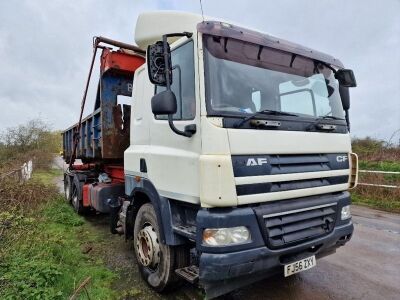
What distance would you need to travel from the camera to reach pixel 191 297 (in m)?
3.61

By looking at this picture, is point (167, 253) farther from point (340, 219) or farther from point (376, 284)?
point (376, 284)

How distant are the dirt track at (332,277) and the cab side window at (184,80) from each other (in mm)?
2027

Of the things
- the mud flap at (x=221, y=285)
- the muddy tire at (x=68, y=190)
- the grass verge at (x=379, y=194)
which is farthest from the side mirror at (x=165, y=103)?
the grass verge at (x=379, y=194)

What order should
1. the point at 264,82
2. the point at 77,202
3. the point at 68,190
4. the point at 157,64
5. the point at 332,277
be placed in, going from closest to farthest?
1. the point at 157,64
2. the point at 264,82
3. the point at 332,277
4. the point at 77,202
5. the point at 68,190

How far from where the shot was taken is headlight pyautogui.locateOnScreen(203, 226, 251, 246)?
8.99 ft

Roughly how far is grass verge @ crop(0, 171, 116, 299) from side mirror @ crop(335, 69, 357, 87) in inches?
143

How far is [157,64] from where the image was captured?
118 inches

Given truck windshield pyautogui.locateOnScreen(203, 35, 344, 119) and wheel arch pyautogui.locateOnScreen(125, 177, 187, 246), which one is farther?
wheel arch pyautogui.locateOnScreen(125, 177, 187, 246)

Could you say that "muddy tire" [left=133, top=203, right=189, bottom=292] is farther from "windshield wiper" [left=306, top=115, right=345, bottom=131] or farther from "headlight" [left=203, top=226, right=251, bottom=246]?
"windshield wiper" [left=306, top=115, right=345, bottom=131]

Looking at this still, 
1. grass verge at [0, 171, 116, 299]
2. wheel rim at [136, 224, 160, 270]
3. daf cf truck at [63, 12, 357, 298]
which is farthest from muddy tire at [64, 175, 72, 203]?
wheel rim at [136, 224, 160, 270]

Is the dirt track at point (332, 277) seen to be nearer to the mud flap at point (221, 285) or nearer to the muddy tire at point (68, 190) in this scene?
the mud flap at point (221, 285)

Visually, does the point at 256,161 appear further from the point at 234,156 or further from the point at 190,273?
the point at 190,273

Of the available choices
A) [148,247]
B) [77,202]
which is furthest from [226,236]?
[77,202]

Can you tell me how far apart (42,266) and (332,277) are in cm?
346
